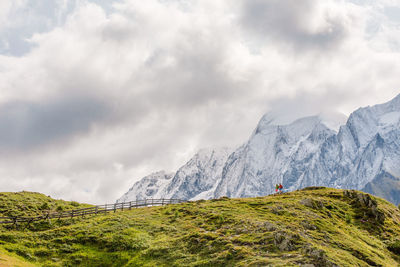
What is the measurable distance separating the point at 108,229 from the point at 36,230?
12.3 metres

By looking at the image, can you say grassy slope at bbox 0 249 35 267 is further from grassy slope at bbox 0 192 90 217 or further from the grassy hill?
grassy slope at bbox 0 192 90 217

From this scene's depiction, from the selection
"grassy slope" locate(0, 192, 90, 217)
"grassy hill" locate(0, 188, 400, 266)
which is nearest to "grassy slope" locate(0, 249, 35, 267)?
"grassy hill" locate(0, 188, 400, 266)

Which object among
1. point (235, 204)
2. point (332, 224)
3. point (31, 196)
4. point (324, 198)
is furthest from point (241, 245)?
point (31, 196)

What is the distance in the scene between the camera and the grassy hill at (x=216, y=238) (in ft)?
156

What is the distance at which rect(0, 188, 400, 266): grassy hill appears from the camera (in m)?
47.4

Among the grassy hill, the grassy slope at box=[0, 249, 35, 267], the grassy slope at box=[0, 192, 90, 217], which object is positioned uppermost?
the grassy slope at box=[0, 192, 90, 217]

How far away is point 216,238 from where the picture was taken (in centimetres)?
5350

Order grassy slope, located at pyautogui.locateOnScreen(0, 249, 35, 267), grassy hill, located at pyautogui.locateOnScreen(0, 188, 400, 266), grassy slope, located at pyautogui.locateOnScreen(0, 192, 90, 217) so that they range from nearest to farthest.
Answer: grassy slope, located at pyautogui.locateOnScreen(0, 249, 35, 267), grassy hill, located at pyautogui.locateOnScreen(0, 188, 400, 266), grassy slope, located at pyautogui.locateOnScreen(0, 192, 90, 217)

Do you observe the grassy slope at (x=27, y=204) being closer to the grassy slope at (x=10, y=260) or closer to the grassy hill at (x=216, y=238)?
the grassy hill at (x=216, y=238)

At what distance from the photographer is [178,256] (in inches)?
1975

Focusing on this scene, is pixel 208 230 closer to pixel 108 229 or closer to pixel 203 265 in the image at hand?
pixel 203 265

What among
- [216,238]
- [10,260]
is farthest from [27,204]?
[216,238]

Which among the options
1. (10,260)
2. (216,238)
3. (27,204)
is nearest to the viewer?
(10,260)

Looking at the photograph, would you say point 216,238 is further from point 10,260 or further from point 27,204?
point 27,204
